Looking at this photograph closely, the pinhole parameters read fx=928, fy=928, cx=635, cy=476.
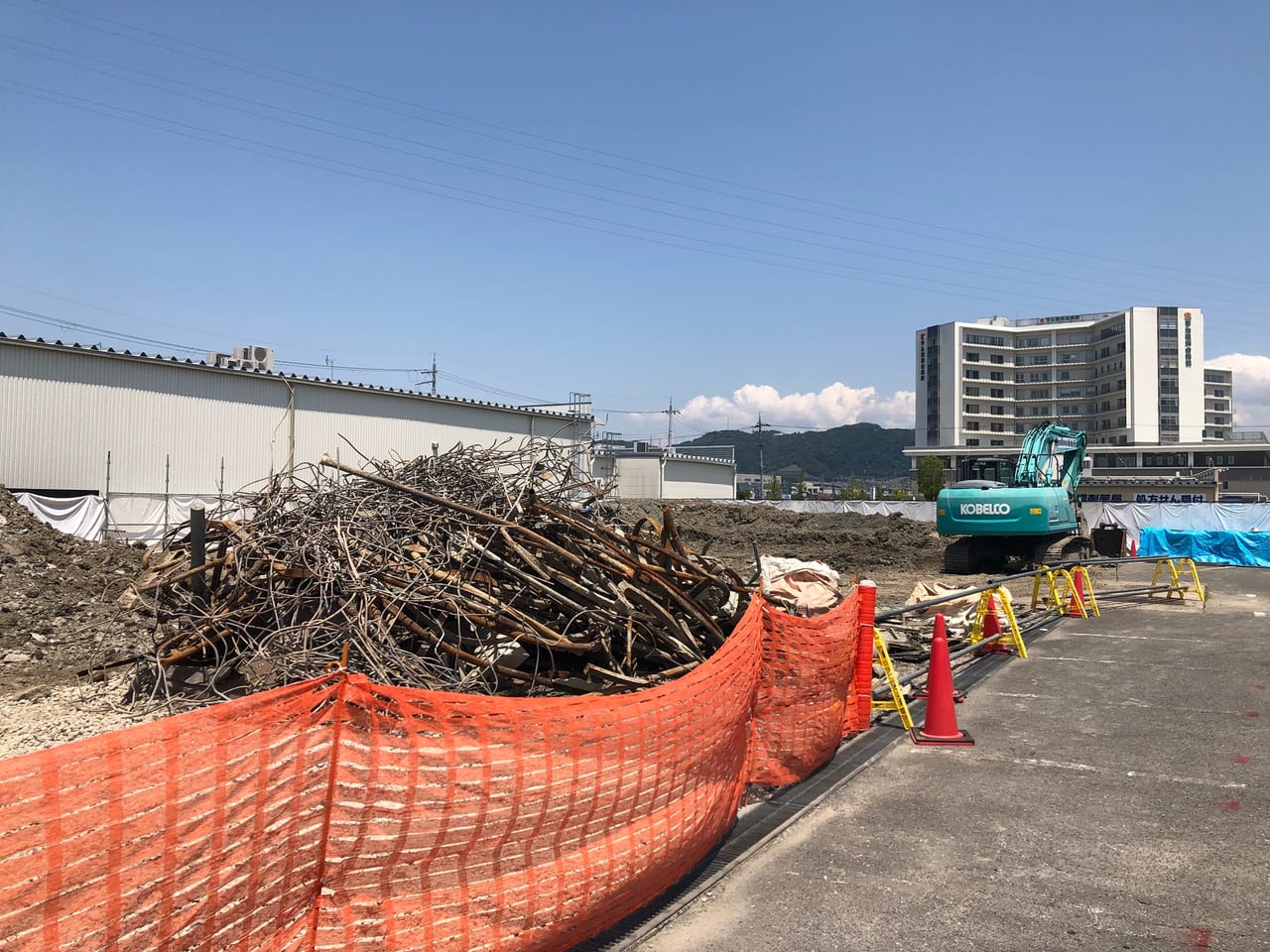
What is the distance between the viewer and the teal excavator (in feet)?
77.5

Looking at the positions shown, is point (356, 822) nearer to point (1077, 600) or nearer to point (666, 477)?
point (1077, 600)

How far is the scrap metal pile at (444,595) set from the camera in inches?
244

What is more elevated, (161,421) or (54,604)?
(161,421)

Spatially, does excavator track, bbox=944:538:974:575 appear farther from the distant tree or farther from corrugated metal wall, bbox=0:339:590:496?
the distant tree

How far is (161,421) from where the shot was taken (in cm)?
2758

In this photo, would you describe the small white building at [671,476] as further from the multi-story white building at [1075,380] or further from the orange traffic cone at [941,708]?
the multi-story white building at [1075,380]

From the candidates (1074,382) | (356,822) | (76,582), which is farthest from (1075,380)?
(356,822)

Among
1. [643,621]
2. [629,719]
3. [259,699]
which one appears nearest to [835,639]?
[643,621]

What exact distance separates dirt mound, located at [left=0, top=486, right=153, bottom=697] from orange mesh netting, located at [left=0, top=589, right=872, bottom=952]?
520 centimetres

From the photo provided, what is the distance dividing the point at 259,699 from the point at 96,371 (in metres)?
27.4

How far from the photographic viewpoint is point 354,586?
617 cm

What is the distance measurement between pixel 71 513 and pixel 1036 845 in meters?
23.4

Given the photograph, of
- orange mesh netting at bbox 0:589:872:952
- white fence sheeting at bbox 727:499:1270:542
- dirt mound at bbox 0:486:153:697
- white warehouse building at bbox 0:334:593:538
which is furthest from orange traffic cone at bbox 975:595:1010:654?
white fence sheeting at bbox 727:499:1270:542

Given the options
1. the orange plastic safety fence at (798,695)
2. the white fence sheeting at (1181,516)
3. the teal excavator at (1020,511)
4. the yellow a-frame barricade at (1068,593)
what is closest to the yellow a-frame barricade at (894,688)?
the orange plastic safety fence at (798,695)
